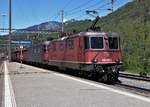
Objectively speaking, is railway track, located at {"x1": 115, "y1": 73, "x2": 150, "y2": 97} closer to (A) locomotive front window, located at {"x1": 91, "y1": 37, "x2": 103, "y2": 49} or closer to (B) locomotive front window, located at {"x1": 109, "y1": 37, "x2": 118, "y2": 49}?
(B) locomotive front window, located at {"x1": 109, "y1": 37, "x2": 118, "y2": 49}

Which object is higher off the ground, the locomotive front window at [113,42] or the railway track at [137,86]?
the locomotive front window at [113,42]

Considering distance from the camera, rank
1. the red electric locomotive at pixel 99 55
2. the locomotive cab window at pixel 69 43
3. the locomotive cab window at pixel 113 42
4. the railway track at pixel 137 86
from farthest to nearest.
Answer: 1. the locomotive cab window at pixel 69 43
2. the locomotive cab window at pixel 113 42
3. the red electric locomotive at pixel 99 55
4. the railway track at pixel 137 86

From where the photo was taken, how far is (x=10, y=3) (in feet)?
273

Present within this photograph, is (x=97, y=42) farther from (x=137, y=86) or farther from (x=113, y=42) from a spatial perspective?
(x=137, y=86)

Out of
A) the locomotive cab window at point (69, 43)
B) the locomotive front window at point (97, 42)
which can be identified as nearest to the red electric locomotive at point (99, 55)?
the locomotive front window at point (97, 42)

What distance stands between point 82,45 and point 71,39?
3.03 m

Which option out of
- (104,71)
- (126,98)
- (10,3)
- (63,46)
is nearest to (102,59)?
(104,71)

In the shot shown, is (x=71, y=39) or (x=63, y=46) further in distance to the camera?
(x=63, y=46)

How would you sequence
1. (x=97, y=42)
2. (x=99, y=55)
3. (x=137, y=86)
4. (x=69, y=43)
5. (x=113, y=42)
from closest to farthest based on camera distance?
(x=137, y=86) < (x=99, y=55) < (x=97, y=42) < (x=113, y=42) < (x=69, y=43)

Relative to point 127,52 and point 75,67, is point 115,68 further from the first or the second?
point 127,52

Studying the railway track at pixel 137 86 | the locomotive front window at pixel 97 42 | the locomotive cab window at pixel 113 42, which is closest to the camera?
the railway track at pixel 137 86

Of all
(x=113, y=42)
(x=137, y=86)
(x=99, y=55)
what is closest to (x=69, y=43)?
(x=113, y=42)

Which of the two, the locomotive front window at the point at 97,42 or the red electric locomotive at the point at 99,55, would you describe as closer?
the red electric locomotive at the point at 99,55

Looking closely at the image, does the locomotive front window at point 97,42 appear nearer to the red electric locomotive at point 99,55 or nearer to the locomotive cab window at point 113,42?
the red electric locomotive at point 99,55
